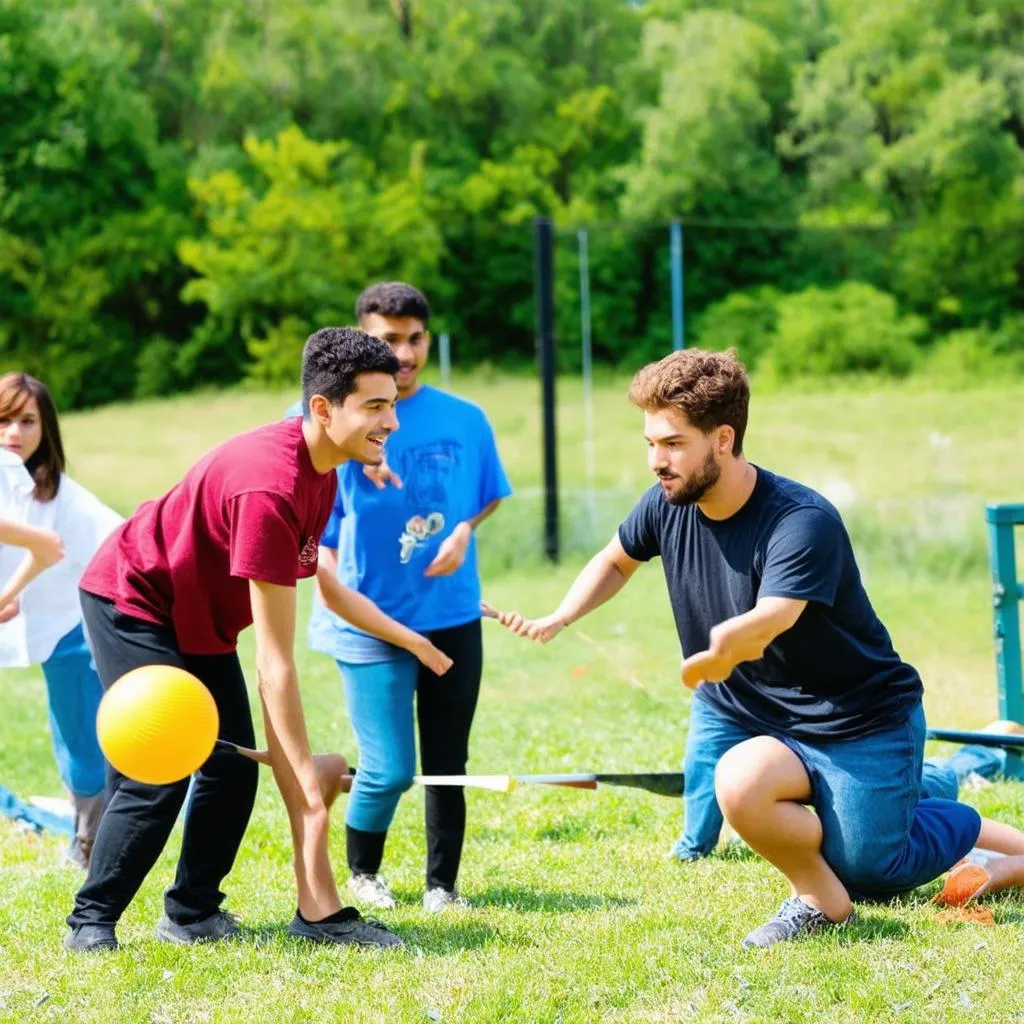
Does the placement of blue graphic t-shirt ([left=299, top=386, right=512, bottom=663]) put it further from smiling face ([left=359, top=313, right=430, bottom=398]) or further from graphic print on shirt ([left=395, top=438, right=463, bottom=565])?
smiling face ([left=359, top=313, right=430, bottom=398])

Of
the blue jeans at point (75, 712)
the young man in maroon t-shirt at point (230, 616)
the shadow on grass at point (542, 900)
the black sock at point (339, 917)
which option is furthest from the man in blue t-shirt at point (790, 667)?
the blue jeans at point (75, 712)

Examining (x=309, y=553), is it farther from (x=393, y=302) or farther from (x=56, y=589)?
(x=56, y=589)

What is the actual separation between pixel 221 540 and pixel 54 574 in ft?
6.46

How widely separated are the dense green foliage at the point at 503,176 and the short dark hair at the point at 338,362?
76.6ft

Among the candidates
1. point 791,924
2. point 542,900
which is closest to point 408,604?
point 542,900

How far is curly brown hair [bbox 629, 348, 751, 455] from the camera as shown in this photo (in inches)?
160

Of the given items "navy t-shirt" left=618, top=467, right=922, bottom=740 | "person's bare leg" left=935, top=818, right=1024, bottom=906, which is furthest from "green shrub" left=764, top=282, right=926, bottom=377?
"navy t-shirt" left=618, top=467, right=922, bottom=740

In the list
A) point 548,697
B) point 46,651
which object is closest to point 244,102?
point 548,697

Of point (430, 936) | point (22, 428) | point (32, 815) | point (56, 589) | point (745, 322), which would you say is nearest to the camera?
point (430, 936)

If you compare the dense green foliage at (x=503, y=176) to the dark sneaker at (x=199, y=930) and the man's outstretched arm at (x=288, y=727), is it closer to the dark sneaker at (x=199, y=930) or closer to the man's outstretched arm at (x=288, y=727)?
the dark sneaker at (x=199, y=930)

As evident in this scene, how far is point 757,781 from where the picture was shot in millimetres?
4180

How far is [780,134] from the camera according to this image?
101 ft

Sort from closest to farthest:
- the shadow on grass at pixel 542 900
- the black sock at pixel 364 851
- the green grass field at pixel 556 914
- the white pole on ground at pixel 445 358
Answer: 1. the green grass field at pixel 556 914
2. the shadow on grass at pixel 542 900
3. the black sock at pixel 364 851
4. the white pole on ground at pixel 445 358

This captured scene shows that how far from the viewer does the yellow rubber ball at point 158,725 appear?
384 cm
